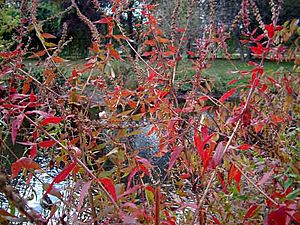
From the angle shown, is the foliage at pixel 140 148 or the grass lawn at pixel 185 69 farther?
the grass lawn at pixel 185 69

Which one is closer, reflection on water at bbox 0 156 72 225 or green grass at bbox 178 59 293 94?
reflection on water at bbox 0 156 72 225

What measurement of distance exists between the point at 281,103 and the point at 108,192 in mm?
928

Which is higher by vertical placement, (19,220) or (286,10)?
(19,220)

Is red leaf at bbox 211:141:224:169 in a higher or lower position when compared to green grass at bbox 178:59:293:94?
higher

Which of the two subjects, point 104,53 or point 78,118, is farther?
point 104,53

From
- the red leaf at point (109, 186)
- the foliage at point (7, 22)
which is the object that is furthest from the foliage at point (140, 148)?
the foliage at point (7, 22)

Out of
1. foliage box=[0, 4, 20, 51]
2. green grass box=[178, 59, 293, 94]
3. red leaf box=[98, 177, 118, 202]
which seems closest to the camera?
red leaf box=[98, 177, 118, 202]

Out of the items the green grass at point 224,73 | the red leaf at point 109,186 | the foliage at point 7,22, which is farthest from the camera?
the foliage at point 7,22

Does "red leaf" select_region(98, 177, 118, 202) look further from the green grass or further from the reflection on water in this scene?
the green grass

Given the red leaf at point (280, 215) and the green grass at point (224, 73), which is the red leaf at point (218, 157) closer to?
the red leaf at point (280, 215)

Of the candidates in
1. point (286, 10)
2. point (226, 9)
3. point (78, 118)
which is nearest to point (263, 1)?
point (226, 9)

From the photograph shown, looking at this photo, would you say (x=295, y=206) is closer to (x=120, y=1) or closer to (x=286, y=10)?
(x=120, y=1)

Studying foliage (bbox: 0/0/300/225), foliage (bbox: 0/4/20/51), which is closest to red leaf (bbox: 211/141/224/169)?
foliage (bbox: 0/0/300/225)

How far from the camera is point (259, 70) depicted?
81 centimetres
